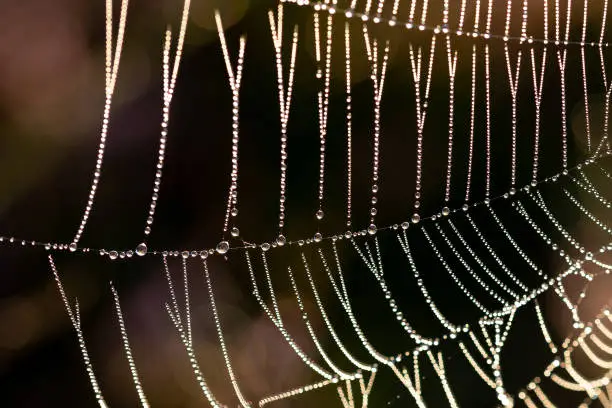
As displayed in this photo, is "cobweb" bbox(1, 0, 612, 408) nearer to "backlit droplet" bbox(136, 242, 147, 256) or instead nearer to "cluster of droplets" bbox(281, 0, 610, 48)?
"cluster of droplets" bbox(281, 0, 610, 48)

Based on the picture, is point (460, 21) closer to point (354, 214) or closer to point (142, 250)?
point (354, 214)

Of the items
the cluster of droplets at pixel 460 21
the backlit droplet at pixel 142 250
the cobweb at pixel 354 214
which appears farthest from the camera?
the cobweb at pixel 354 214

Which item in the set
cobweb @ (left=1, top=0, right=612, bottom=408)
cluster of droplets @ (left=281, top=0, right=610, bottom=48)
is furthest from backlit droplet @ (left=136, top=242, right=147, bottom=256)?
cobweb @ (left=1, top=0, right=612, bottom=408)

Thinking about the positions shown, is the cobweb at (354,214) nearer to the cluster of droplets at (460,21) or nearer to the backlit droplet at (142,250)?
the cluster of droplets at (460,21)

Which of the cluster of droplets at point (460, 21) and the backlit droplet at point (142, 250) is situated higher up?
the cluster of droplets at point (460, 21)

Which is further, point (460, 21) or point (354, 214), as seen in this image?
point (354, 214)

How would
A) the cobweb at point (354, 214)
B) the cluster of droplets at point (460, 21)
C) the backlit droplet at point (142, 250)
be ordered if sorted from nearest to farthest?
the backlit droplet at point (142, 250) → the cluster of droplets at point (460, 21) → the cobweb at point (354, 214)

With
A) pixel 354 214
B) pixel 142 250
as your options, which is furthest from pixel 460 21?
pixel 142 250

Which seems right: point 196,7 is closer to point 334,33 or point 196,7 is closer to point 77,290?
point 334,33

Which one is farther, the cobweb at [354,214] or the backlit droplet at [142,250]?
the cobweb at [354,214]

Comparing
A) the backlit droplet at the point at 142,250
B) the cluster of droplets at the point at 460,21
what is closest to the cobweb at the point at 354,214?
the cluster of droplets at the point at 460,21
